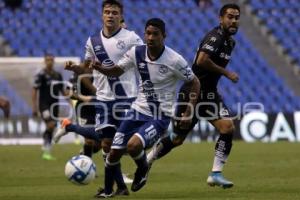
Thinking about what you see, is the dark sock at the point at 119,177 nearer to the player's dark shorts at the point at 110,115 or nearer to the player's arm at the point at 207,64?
the player's dark shorts at the point at 110,115

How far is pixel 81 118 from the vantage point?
14.4 metres

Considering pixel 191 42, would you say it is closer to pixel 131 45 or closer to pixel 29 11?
pixel 29 11

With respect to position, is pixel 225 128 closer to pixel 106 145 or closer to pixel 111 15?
pixel 106 145

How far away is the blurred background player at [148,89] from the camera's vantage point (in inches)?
387

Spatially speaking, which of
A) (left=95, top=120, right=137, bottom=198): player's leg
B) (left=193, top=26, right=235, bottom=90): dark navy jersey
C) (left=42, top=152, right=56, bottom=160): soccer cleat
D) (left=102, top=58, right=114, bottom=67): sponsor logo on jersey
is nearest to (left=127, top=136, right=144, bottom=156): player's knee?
(left=95, top=120, right=137, bottom=198): player's leg

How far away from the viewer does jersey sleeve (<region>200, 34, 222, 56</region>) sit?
1136 centimetres

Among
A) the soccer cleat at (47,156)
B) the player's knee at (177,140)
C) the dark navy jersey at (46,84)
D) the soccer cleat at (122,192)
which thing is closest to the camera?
the soccer cleat at (122,192)

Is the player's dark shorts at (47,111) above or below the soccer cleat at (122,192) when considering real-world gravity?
below

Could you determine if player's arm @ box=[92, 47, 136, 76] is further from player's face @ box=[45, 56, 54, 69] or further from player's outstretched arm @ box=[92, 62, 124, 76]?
player's face @ box=[45, 56, 54, 69]

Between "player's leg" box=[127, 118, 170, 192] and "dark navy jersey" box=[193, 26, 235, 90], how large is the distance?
5.90ft

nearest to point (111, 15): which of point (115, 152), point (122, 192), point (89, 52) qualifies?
point (89, 52)

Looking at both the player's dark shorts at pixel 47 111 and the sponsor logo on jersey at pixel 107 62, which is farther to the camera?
the player's dark shorts at pixel 47 111

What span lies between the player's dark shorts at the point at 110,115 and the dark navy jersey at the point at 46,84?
341 inches

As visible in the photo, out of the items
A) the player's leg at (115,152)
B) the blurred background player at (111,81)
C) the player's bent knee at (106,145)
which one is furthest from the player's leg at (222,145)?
the player's leg at (115,152)
